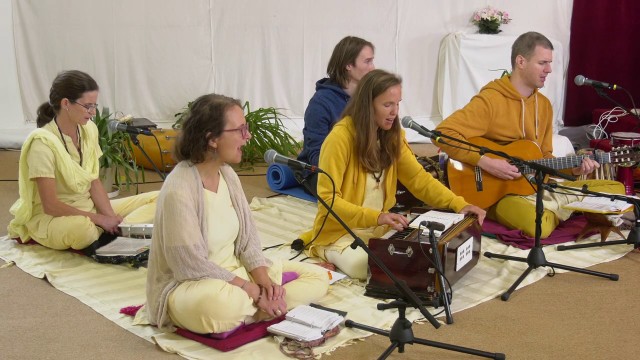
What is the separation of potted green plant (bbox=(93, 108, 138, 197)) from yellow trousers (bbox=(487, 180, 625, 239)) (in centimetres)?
275

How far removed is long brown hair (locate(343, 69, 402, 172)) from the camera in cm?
377

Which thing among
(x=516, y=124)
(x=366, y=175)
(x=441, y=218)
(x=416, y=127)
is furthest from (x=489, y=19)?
(x=416, y=127)

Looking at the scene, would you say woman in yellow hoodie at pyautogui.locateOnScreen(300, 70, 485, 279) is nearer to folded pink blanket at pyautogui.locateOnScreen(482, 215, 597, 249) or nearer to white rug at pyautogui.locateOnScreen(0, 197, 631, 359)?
white rug at pyautogui.locateOnScreen(0, 197, 631, 359)

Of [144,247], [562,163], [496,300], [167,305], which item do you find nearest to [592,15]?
[562,163]

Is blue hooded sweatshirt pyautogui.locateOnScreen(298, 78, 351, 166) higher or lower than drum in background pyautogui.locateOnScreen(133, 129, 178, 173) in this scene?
higher

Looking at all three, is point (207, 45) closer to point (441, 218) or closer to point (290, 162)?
point (441, 218)

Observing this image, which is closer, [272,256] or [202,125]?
[202,125]

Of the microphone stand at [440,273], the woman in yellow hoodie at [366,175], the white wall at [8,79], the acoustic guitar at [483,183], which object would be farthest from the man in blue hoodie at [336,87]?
the white wall at [8,79]

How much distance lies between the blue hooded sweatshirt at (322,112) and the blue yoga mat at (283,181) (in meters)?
0.56

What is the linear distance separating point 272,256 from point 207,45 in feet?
13.3

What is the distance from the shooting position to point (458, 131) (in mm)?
4754

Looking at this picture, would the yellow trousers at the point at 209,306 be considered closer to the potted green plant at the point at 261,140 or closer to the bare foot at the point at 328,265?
the bare foot at the point at 328,265

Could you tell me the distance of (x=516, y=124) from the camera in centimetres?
484

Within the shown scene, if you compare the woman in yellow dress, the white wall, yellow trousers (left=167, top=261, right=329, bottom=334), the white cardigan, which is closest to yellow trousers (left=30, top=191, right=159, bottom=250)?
the woman in yellow dress
